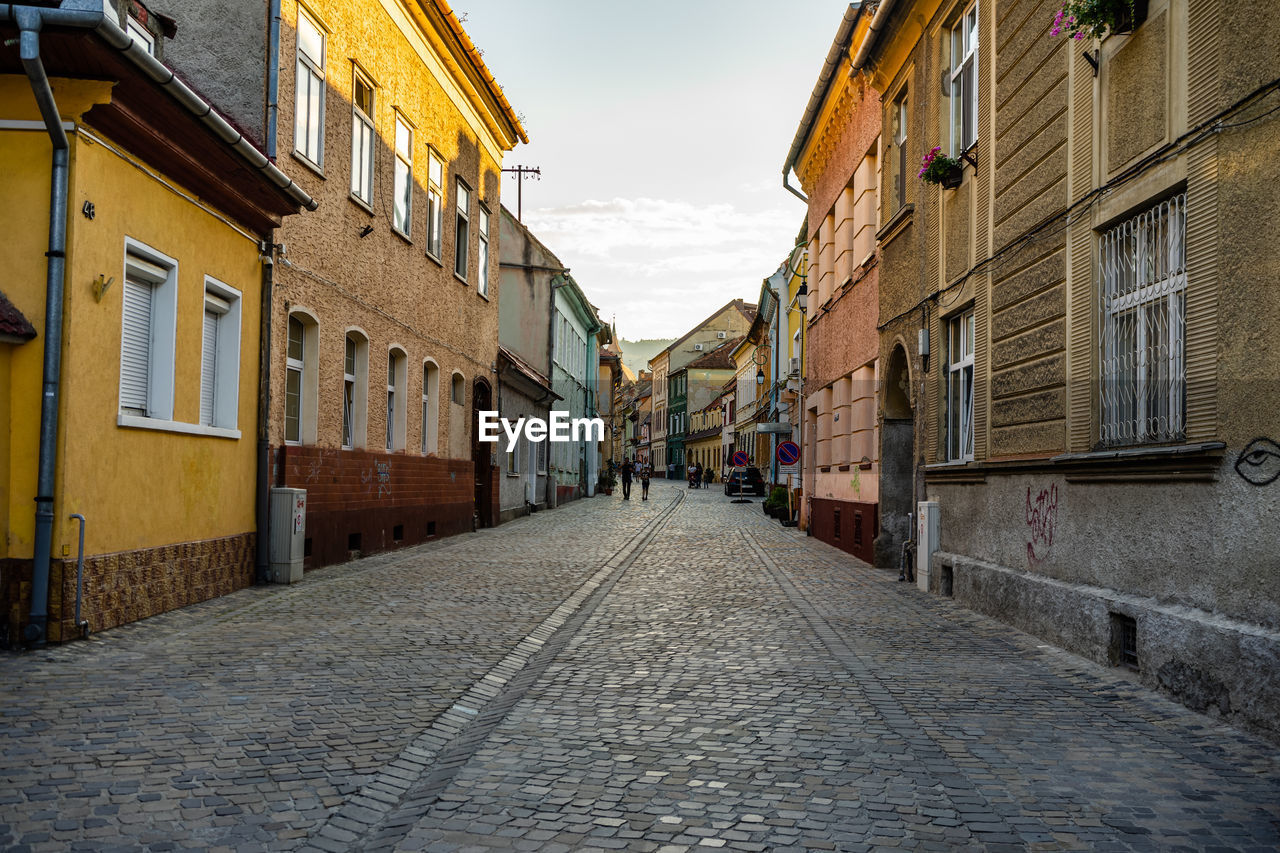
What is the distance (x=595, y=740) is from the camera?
5.46m

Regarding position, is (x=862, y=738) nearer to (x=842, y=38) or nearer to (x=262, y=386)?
(x=262, y=386)

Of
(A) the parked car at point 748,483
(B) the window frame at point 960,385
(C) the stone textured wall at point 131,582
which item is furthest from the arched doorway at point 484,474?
(A) the parked car at point 748,483

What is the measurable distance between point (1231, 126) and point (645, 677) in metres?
4.79

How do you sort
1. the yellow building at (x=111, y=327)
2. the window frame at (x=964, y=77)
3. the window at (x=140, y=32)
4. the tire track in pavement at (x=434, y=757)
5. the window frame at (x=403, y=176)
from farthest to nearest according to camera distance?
the window frame at (x=403, y=176), the window frame at (x=964, y=77), the window at (x=140, y=32), the yellow building at (x=111, y=327), the tire track in pavement at (x=434, y=757)

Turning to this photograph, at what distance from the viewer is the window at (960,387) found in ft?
39.7

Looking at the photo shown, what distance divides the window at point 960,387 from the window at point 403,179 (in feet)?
27.7

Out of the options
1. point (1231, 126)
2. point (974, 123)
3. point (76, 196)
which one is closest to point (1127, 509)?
point (1231, 126)

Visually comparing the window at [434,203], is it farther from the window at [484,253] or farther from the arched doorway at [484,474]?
the arched doorway at [484,474]

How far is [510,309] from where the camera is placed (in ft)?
108

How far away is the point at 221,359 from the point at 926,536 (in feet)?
25.6

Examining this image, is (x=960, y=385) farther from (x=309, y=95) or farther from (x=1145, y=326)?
(x=309, y=95)

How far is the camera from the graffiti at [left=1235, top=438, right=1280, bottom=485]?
574 cm

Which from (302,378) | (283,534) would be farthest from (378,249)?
(283,534)

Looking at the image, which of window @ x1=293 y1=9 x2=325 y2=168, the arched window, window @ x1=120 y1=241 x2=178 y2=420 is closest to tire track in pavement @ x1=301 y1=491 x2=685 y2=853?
window @ x1=120 y1=241 x2=178 y2=420
